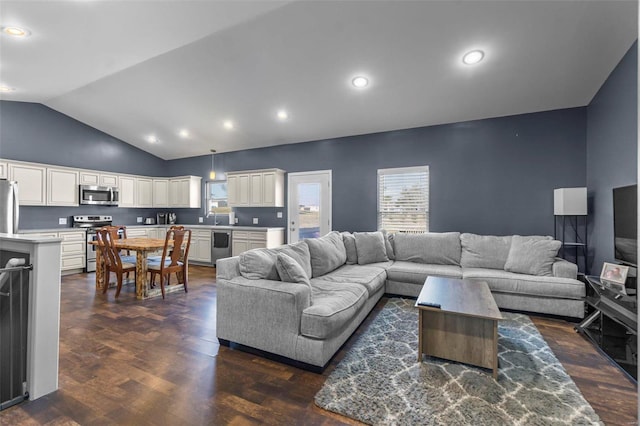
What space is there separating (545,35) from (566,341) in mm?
3017

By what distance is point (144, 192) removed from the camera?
707 centimetres

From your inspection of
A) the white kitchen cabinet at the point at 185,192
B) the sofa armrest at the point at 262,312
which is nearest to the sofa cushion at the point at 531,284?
the sofa armrest at the point at 262,312

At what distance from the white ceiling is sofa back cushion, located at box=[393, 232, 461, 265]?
1.93m

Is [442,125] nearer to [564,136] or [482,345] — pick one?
[564,136]

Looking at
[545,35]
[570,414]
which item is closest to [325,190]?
[545,35]

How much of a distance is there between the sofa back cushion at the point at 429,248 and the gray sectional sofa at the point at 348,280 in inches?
0.6

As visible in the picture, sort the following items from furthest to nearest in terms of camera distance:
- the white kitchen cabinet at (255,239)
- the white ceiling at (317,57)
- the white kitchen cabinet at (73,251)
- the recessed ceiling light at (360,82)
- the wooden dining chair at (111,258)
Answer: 1. the white kitchen cabinet at (255,239)
2. the white kitchen cabinet at (73,251)
3. the wooden dining chair at (111,258)
4. the recessed ceiling light at (360,82)
5. the white ceiling at (317,57)

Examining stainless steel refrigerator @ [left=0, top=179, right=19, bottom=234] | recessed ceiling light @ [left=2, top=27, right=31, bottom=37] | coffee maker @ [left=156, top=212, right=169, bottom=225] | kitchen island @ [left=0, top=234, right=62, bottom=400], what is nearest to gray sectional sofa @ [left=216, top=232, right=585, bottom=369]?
kitchen island @ [left=0, top=234, right=62, bottom=400]

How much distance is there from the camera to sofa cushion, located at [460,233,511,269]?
387cm

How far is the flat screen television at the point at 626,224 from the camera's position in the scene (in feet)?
8.07

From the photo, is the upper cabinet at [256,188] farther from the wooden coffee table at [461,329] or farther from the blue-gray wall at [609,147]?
the blue-gray wall at [609,147]

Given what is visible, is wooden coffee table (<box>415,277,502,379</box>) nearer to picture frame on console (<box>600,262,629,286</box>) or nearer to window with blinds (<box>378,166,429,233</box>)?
picture frame on console (<box>600,262,629,286</box>)

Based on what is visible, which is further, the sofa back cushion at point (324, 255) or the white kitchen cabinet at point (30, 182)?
the white kitchen cabinet at point (30, 182)

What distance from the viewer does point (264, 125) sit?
5352 mm
